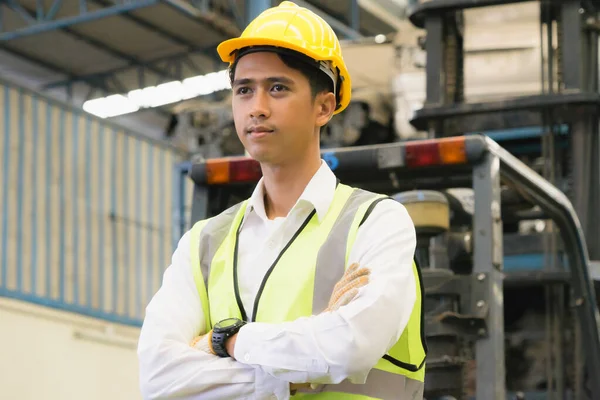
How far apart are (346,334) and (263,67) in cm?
65

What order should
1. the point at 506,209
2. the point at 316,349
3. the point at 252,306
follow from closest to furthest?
the point at 316,349 → the point at 252,306 → the point at 506,209

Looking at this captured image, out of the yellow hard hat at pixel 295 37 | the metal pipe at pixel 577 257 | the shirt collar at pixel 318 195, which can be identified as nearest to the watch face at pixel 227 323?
the shirt collar at pixel 318 195

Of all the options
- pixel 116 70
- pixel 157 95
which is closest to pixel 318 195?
pixel 116 70

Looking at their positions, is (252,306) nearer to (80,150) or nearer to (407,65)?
(407,65)

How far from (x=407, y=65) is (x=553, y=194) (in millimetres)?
2210

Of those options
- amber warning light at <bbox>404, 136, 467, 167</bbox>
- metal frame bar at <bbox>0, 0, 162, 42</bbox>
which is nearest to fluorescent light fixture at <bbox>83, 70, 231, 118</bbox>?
metal frame bar at <bbox>0, 0, 162, 42</bbox>

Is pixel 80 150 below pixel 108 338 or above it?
above

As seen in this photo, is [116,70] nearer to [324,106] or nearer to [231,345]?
[324,106]

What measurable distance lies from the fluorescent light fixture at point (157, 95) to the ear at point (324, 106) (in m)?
16.0

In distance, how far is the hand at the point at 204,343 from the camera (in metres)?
2.54

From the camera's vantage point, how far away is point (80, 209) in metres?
Answer: 11.4

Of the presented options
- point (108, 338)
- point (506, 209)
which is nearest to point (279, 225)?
point (506, 209)

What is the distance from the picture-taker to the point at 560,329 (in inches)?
218

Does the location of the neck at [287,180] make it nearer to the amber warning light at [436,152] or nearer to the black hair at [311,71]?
the black hair at [311,71]
